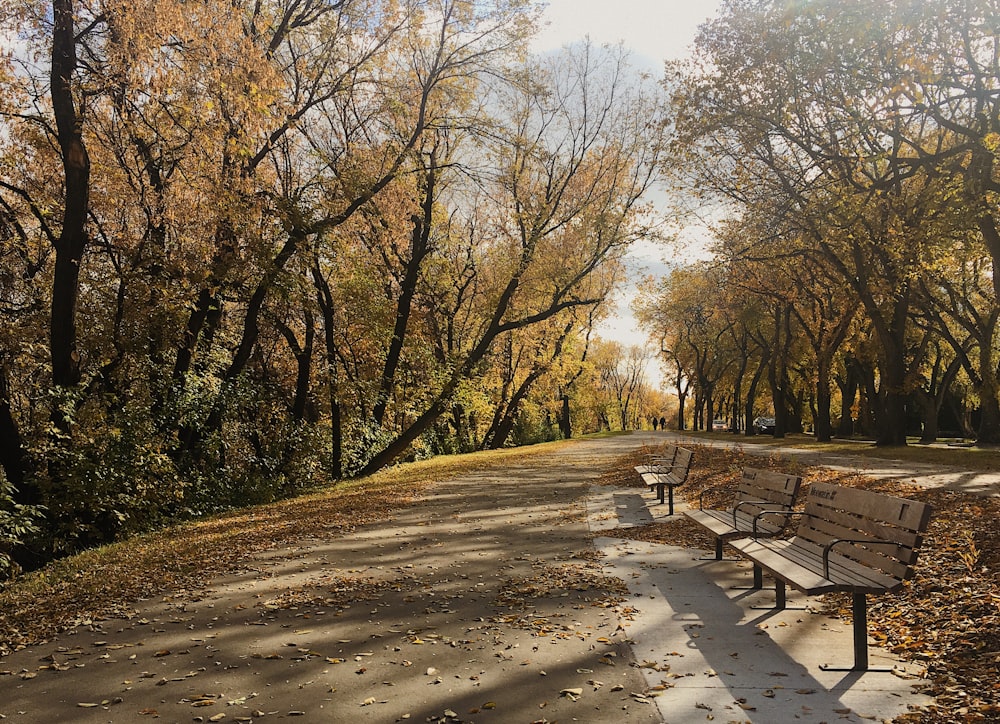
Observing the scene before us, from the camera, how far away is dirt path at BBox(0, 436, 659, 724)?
4.12 metres

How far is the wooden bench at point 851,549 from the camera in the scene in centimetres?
459

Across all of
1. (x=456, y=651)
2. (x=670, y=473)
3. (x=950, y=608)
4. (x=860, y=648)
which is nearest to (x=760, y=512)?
(x=950, y=608)

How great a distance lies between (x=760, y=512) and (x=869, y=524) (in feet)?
8.47

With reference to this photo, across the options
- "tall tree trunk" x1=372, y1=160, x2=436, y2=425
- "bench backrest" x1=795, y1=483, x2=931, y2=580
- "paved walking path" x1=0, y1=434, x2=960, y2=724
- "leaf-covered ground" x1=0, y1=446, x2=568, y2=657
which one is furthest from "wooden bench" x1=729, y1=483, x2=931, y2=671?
"tall tree trunk" x1=372, y1=160, x2=436, y2=425

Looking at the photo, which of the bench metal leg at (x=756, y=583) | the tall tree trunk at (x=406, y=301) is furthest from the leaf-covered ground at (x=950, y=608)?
the tall tree trunk at (x=406, y=301)

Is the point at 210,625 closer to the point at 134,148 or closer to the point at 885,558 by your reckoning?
the point at 885,558

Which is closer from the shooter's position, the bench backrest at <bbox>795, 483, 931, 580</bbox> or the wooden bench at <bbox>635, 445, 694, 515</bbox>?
the bench backrest at <bbox>795, 483, 931, 580</bbox>

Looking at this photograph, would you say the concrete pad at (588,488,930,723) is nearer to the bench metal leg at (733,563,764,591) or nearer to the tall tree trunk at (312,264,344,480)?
the bench metal leg at (733,563,764,591)

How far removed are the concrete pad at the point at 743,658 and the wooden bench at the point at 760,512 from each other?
442 millimetres

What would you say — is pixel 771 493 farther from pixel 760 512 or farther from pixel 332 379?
pixel 332 379

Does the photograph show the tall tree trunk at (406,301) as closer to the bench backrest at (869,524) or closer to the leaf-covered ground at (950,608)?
the leaf-covered ground at (950,608)

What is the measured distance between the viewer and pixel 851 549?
18.4 feet

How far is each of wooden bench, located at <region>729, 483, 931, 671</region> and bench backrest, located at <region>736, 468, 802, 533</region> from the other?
64 centimetres

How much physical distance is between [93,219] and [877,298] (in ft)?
77.3
